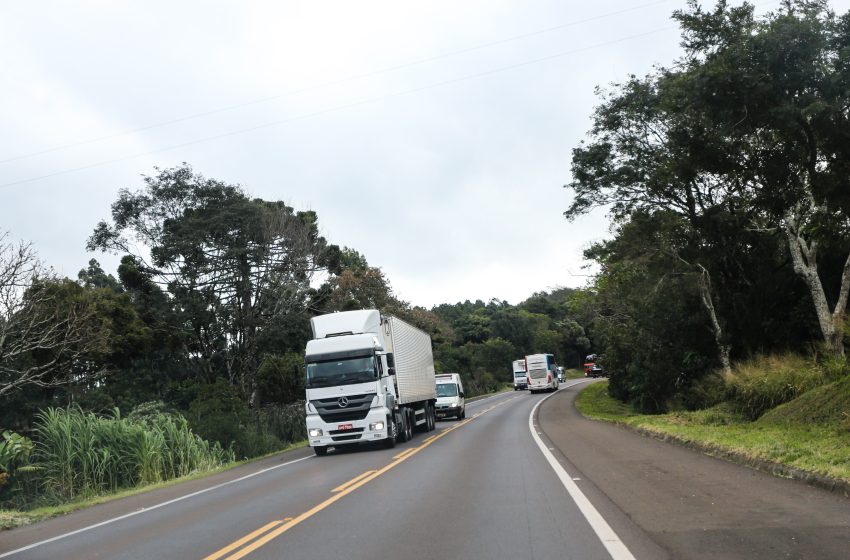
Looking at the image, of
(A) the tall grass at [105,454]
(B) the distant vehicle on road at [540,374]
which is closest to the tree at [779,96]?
(A) the tall grass at [105,454]

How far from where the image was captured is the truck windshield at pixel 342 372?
20.8 metres

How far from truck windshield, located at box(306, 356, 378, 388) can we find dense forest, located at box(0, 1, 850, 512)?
101 inches

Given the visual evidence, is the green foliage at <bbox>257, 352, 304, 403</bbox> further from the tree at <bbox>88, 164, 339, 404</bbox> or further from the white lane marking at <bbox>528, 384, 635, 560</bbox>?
the white lane marking at <bbox>528, 384, 635, 560</bbox>

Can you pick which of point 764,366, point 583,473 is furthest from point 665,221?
point 583,473

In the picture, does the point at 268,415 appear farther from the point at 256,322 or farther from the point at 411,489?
the point at 411,489

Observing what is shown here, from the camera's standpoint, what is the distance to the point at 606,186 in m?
27.8

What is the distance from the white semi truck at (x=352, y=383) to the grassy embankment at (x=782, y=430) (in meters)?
7.39

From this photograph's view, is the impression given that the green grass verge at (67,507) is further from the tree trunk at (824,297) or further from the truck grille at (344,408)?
the tree trunk at (824,297)

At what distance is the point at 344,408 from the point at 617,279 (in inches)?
757

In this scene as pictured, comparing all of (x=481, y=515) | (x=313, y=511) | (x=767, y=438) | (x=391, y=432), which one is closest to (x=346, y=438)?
(x=391, y=432)

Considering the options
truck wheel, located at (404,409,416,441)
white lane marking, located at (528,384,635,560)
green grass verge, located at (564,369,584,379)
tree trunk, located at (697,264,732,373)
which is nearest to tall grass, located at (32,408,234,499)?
truck wheel, located at (404,409,416,441)

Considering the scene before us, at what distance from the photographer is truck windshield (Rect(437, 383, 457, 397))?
124ft

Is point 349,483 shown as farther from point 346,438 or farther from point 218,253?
point 218,253

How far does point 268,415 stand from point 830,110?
25929 millimetres
